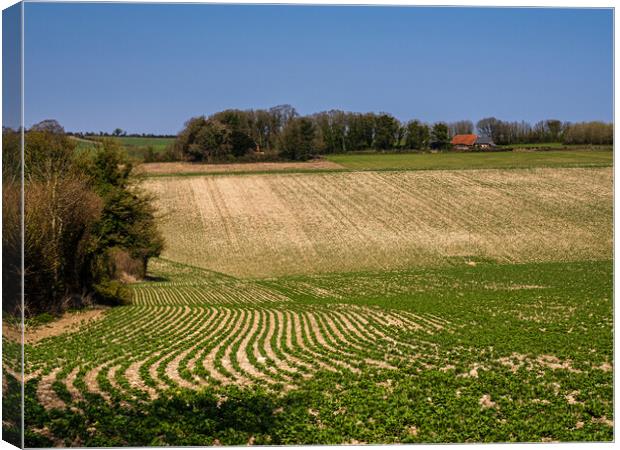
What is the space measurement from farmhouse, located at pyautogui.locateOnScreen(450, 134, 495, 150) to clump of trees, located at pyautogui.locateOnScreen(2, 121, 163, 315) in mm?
9881

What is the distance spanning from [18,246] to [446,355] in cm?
711

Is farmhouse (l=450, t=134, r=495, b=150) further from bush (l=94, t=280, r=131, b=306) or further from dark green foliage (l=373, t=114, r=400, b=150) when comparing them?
bush (l=94, t=280, r=131, b=306)

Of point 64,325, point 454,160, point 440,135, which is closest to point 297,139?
point 454,160

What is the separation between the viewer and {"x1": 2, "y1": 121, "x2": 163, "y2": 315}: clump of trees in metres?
8.34

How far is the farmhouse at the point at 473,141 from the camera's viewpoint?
65.9ft

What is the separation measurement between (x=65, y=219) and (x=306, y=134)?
479 inches

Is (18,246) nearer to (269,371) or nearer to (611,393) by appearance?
(269,371)

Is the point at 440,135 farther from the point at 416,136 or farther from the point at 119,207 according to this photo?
the point at 119,207

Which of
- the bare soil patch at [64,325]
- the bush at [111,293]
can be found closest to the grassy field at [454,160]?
the bush at [111,293]

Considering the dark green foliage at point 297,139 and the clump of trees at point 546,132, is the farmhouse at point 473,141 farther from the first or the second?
the dark green foliage at point 297,139

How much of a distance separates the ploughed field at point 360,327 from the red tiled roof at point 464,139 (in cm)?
442

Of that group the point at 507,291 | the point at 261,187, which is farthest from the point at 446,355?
the point at 261,187

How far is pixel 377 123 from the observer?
23.4 meters

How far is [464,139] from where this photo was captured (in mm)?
20906
